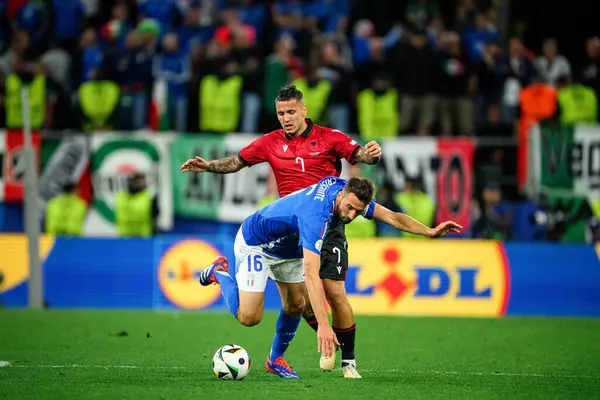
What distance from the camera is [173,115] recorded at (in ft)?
66.4

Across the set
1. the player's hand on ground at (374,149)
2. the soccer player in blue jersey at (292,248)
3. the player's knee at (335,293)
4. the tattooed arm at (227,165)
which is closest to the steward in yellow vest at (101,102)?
the tattooed arm at (227,165)

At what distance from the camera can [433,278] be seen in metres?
16.5

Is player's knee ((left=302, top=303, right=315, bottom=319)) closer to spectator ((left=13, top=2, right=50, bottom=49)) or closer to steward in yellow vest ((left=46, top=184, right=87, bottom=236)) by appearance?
steward in yellow vest ((left=46, top=184, right=87, bottom=236))

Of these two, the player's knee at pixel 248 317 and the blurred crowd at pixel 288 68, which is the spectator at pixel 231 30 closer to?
the blurred crowd at pixel 288 68

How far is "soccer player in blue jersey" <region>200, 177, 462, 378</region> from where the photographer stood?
852cm

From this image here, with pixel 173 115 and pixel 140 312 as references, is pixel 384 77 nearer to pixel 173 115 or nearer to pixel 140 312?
pixel 173 115

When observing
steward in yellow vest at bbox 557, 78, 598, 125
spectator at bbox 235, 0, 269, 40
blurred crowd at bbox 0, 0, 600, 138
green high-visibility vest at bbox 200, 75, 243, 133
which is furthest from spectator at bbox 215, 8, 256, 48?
steward in yellow vest at bbox 557, 78, 598, 125

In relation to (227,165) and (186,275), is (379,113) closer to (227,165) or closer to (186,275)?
(186,275)

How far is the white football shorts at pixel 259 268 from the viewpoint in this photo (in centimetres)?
965

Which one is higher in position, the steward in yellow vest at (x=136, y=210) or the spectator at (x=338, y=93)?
the spectator at (x=338, y=93)

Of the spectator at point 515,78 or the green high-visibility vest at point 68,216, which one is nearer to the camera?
the green high-visibility vest at point 68,216

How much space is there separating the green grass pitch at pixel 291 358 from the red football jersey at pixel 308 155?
1.78 metres

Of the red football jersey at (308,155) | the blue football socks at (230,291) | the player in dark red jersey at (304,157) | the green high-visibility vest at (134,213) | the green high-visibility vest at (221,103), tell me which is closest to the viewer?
the player in dark red jersey at (304,157)

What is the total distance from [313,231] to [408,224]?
1.03 meters
